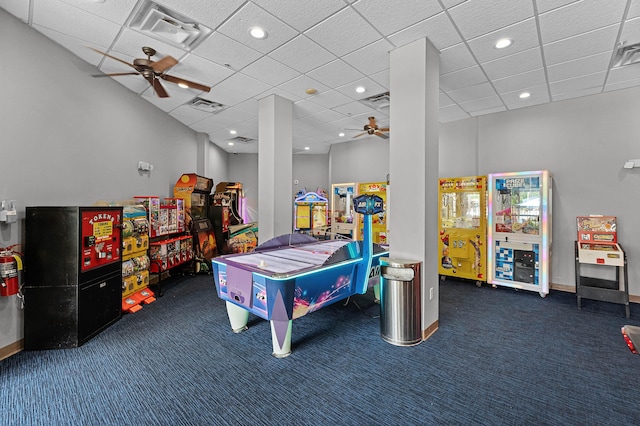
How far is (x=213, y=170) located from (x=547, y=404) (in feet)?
26.1

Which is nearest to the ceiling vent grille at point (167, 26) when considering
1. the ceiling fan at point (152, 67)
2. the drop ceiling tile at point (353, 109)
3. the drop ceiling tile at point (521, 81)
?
the ceiling fan at point (152, 67)

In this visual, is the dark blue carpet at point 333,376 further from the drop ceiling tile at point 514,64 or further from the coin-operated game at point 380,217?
the drop ceiling tile at point 514,64

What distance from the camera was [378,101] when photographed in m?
4.93

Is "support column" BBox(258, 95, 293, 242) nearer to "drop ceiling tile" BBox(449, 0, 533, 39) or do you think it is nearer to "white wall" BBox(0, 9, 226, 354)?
"white wall" BBox(0, 9, 226, 354)

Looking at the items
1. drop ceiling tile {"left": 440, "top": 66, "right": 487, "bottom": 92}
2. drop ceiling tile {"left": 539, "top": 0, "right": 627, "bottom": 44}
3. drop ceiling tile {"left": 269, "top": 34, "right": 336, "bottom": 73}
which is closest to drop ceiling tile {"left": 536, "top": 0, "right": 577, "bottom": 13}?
drop ceiling tile {"left": 539, "top": 0, "right": 627, "bottom": 44}

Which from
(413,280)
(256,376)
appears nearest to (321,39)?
(413,280)

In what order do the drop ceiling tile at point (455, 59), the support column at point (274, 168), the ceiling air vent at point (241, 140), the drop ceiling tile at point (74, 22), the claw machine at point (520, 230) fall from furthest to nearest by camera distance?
the ceiling air vent at point (241, 140) < the support column at point (274, 168) < the claw machine at point (520, 230) < the drop ceiling tile at point (455, 59) < the drop ceiling tile at point (74, 22)

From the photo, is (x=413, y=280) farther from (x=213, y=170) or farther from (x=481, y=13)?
(x=213, y=170)

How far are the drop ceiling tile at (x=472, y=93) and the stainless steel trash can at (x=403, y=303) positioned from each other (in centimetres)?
312

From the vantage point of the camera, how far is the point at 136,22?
9.39ft

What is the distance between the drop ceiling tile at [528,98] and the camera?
4343 millimetres

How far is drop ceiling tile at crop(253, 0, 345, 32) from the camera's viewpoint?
2.57 metres

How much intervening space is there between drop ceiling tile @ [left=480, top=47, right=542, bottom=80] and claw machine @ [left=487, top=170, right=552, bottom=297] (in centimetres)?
169

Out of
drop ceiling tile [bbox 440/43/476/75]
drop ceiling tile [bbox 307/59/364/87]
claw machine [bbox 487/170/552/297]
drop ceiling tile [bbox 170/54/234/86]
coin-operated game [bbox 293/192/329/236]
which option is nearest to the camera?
drop ceiling tile [bbox 440/43/476/75]
